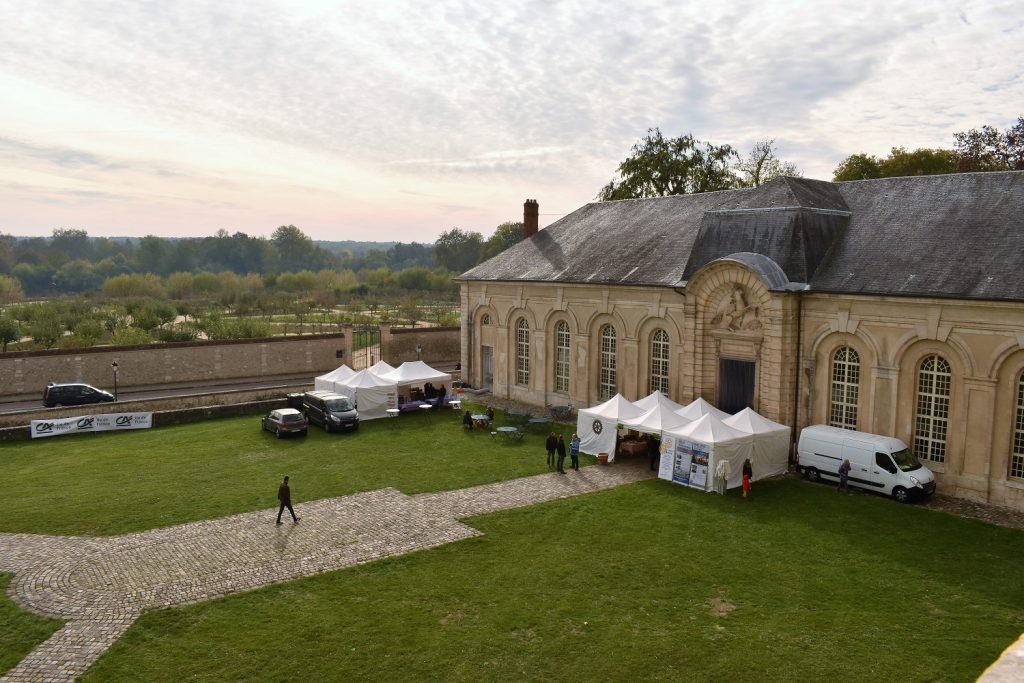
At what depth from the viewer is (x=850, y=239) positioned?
27156 mm

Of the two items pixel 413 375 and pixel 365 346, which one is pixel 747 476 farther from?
pixel 365 346

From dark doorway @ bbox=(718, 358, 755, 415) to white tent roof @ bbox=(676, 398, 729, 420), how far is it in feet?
4.51

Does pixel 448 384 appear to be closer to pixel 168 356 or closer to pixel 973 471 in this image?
pixel 168 356

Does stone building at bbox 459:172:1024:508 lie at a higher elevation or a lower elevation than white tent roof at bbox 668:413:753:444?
higher

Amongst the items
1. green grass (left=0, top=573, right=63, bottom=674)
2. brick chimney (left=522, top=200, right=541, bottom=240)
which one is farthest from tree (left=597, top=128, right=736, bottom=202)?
green grass (left=0, top=573, right=63, bottom=674)

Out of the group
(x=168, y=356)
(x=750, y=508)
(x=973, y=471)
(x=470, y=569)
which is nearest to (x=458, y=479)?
(x=470, y=569)

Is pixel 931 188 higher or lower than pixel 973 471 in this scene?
higher

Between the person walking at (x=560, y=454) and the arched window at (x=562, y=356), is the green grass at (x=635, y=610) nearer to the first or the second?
the person walking at (x=560, y=454)

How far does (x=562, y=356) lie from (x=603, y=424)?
8.87 m

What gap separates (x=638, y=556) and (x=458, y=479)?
8406 mm

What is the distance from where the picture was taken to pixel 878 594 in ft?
54.5

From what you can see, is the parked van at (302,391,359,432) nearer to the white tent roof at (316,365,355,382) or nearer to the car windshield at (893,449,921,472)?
the white tent roof at (316,365,355,382)

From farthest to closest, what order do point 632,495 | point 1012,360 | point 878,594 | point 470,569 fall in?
point 632,495, point 1012,360, point 470,569, point 878,594

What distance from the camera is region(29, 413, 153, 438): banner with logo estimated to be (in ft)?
107
